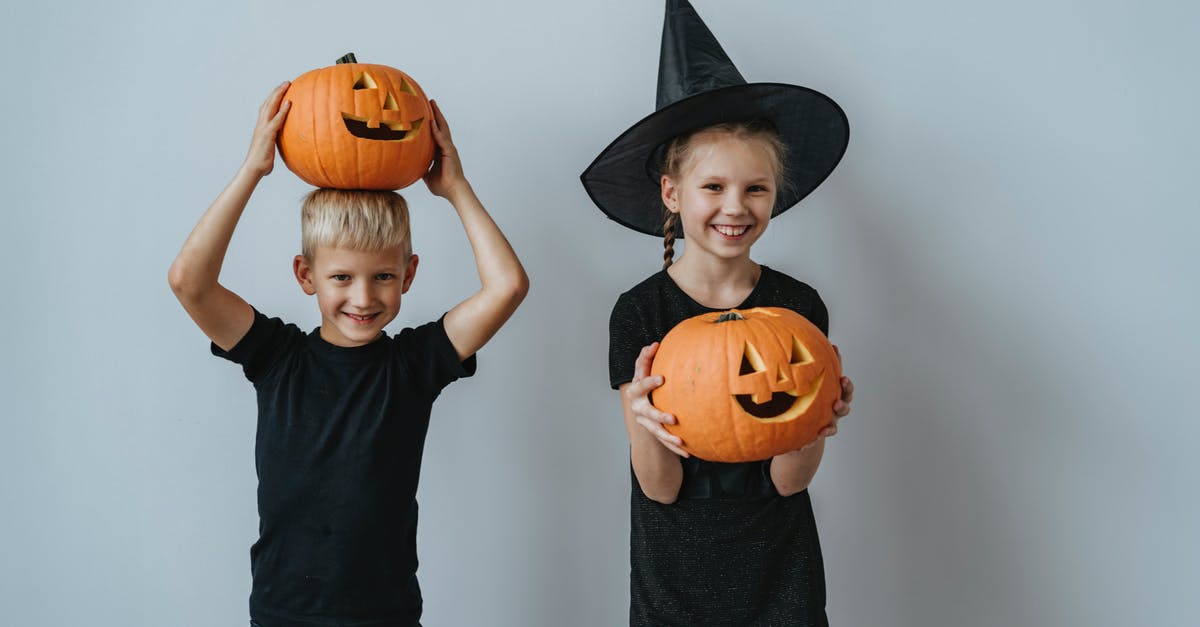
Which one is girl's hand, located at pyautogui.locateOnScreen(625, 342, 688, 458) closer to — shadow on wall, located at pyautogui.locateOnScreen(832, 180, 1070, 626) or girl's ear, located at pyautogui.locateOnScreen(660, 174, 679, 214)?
girl's ear, located at pyautogui.locateOnScreen(660, 174, 679, 214)

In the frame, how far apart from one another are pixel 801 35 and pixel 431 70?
848mm

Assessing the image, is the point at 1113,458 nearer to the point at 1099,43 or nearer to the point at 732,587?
the point at 1099,43

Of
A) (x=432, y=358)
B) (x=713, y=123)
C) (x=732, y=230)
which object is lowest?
(x=432, y=358)

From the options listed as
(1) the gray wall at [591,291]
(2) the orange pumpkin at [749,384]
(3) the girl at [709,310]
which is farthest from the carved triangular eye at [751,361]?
(1) the gray wall at [591,291]

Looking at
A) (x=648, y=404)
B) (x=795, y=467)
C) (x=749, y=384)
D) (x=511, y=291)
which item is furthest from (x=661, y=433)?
(x=511, y=291)

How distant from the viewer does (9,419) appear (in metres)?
2.12

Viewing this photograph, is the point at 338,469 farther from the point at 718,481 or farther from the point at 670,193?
the point at 670,193

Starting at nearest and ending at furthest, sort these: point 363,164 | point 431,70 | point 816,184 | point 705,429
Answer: point 705,429, point 363,164, point 816,184, point 431,70

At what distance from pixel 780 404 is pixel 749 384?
0.33 feet

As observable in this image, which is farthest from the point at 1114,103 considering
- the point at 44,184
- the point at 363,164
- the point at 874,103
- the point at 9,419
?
the point at 9,419

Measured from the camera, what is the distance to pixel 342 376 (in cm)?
171

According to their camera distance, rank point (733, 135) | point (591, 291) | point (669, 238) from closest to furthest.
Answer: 1. point (733, 135)
2. point (669, 238)
3. point (591, 291)

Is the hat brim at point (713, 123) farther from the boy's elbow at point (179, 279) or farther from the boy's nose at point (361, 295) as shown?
the boy's elbow at point (179, 279)

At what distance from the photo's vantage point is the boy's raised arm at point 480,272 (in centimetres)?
170
